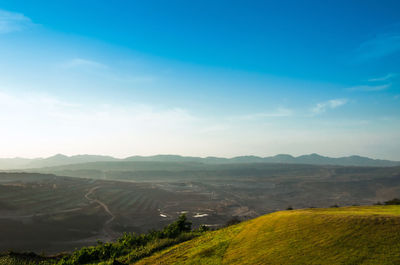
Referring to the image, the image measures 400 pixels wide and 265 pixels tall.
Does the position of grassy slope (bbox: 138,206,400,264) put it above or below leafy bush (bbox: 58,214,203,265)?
above

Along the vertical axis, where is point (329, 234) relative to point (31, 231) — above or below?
above

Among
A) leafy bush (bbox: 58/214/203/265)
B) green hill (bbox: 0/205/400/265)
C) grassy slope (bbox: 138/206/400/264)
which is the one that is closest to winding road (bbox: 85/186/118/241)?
leafy bush (bbox: 58/214/203/265)

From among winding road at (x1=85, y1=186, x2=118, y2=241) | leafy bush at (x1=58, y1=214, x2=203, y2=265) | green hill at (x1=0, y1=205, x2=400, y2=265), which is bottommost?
winding road at (x1=85, y1=186, x2=118, y2=241)

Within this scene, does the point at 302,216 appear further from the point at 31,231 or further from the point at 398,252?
the point at 31,231

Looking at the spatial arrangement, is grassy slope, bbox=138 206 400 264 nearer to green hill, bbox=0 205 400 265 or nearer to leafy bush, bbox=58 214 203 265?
green hill, bbox=0 205 400 265

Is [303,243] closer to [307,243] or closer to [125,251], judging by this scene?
[307,243]

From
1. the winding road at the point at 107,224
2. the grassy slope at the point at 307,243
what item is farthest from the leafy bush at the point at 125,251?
the winding road at the point at 107,224

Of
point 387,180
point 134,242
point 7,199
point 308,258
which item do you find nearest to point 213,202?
point 7,199

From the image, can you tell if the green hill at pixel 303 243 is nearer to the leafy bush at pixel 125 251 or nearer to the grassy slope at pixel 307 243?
the grassy slope at pixel 307 243

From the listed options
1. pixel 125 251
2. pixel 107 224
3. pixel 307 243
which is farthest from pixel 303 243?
pixel 107 224
